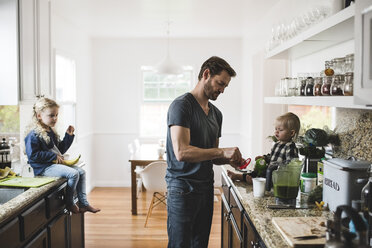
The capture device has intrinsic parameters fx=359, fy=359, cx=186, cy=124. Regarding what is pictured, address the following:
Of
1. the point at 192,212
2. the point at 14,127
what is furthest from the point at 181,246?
the point at 14,127

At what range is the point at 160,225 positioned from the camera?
431 centimetres

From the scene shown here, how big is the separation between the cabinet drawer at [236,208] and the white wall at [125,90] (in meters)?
3.92

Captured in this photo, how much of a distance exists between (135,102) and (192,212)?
14.3 ft

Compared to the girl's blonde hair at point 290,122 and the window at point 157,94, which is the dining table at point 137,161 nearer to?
the window at point 157,94

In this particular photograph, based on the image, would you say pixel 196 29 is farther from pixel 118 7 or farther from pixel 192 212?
pixel 192 212

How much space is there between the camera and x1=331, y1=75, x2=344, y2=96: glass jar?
1.74m

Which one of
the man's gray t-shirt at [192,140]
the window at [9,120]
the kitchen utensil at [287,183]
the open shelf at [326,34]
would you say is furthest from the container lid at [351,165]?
the window at [9,120]

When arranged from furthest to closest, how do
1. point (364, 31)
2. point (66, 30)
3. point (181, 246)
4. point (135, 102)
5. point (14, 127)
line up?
point (135, 102)
point (66, 30)
point (14, 127)
point (181, 246)
point (364, 31)

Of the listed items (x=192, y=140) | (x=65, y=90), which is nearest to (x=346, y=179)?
(x=192, y=140)

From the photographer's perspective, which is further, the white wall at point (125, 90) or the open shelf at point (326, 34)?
the white wall at point (125, 90)

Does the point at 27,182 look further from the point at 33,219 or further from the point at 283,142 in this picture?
the point at 283,142

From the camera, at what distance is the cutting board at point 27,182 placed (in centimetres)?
231

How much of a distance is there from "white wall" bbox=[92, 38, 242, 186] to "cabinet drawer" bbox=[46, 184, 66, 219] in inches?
144

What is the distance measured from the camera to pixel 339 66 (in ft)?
6.18
